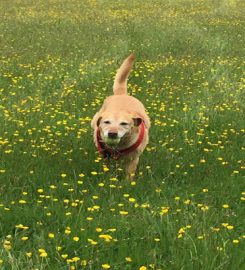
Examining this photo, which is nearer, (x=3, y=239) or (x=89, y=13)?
(x=3, y=239)

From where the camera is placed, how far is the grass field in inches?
161

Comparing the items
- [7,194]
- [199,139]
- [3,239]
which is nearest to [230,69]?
[199,139]

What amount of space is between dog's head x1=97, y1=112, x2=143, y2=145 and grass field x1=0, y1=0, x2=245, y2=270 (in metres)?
0.40

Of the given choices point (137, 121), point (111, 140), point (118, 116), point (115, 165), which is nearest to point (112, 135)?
point (111, 140)

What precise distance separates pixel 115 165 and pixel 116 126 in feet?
2.27

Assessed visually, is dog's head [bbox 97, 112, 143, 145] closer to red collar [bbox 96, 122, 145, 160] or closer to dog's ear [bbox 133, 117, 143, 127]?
dog's ear [bbox 133, 117, 143, 127]

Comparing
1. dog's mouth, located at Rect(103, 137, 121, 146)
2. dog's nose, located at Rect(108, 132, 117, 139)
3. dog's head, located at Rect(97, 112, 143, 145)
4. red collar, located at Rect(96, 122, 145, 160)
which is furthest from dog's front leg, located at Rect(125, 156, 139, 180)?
dog's nose, located at Rect(108, 132, 117, 139)

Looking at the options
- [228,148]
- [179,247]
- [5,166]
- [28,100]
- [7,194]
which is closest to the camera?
[179,247]

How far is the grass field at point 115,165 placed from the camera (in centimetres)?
408

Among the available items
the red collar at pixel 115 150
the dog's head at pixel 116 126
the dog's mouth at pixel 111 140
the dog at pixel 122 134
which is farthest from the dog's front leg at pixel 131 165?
the dog's mouth at pixel 111 140

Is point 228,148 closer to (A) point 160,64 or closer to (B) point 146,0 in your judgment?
(A) point 160,64

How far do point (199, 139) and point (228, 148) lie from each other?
53cm

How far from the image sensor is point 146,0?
27.6m

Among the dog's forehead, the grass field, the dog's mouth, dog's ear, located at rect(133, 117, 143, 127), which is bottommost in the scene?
the grass field
